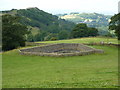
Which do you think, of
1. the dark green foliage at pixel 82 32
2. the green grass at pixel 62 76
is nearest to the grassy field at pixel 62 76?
the green grass at pixel 62 76

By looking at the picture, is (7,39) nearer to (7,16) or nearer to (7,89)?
(7,16)

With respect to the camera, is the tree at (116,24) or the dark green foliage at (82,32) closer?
the tree at (116,24)

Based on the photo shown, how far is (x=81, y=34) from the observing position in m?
86.0

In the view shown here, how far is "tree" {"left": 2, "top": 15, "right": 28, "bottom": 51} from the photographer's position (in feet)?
148

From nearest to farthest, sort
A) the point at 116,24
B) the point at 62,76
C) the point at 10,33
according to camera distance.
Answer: the point at 62,76 < the point at 116,24 < the point at 10,33

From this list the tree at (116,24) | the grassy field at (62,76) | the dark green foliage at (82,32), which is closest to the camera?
the grassy field at (62,76)

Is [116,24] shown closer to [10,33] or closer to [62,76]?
[10,33]

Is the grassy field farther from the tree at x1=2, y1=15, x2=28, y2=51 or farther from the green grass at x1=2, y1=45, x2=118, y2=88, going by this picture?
the tree at x1=2, y1=15, x2=28, y2=51

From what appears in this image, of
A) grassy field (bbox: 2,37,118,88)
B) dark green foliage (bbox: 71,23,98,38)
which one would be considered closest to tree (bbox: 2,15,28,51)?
grassy field (bbox: 2,37,118,88)

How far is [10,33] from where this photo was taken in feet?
154

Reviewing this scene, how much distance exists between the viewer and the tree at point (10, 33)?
148ft

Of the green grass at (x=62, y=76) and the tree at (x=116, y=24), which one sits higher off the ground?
the tree at (x=116, y=24)

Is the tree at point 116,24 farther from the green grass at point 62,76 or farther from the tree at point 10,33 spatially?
the tree at point 10,33

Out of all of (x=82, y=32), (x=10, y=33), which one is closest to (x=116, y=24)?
(x=10, y=33)
